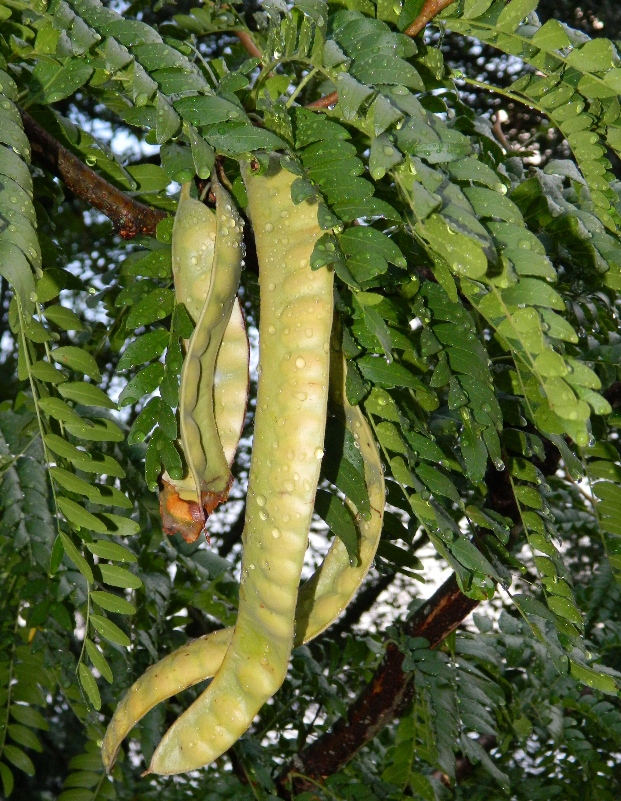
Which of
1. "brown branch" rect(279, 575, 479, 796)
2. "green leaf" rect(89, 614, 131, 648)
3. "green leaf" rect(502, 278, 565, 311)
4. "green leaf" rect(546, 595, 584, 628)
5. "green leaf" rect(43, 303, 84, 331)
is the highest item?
"green leaf" rect(502, 278, 565, 311)

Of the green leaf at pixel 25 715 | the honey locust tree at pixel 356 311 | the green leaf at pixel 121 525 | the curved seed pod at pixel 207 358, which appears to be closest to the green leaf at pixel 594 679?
the honey locust tree at pixel 356 311

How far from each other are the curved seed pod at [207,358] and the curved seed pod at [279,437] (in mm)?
35

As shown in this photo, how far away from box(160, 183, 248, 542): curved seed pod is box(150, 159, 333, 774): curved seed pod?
35 mm

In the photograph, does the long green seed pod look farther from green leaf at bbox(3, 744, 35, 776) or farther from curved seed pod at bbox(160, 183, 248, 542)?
green leaf at bbox(3, 744, 35, 776)

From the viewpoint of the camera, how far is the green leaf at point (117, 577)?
0.94m

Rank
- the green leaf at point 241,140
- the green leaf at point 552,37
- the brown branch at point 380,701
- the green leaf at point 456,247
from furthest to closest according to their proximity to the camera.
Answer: the brown branch at point 380,701
the green leaf at point 552,37
the green leaf at point 241,140
the green leaf at point 456,247

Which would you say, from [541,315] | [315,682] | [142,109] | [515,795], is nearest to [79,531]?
[142,109]

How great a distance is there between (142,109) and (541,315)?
399mm

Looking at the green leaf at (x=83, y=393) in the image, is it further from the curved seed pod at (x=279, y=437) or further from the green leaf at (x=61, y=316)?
the curved seed pod at (x=279, y=437)

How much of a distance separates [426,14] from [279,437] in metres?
0.47

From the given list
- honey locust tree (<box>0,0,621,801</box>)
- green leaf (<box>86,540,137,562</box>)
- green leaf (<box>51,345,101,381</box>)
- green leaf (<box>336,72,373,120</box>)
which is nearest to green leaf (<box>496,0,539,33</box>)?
honey locust tree (<box>0,0,621,801</box>)

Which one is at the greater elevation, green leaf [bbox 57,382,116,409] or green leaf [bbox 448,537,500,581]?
green leaf [bbox 448,537,500,581]

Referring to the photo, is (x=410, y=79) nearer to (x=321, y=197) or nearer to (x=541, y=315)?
(x=321, y=197)

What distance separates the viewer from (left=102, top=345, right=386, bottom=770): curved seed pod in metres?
0.74
